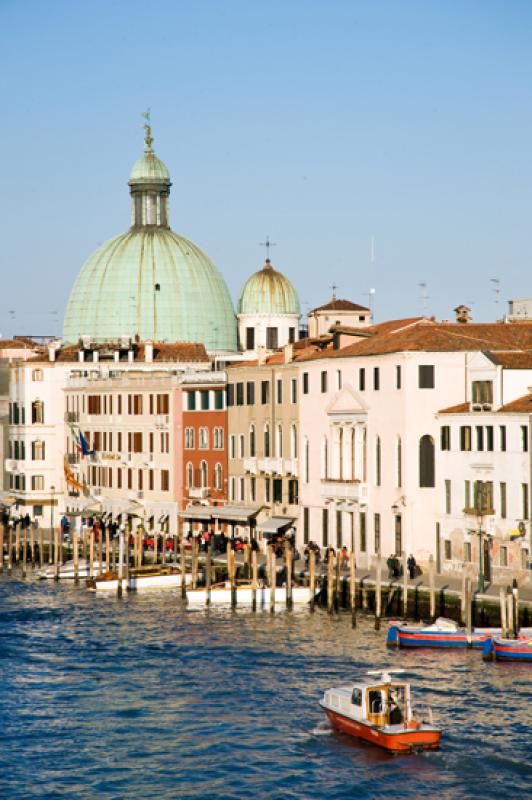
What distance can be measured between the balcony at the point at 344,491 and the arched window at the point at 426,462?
348 centimetres

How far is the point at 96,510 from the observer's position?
94.1 m

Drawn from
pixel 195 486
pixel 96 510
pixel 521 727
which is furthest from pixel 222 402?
pixel 521 727

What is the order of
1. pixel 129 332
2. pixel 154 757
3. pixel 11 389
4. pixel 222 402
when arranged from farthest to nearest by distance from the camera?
pixel 129 332
pixel 11 389
pixel 222 402
pixel 154 757

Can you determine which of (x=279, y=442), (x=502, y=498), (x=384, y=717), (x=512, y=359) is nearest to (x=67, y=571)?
(x=279, y=442)

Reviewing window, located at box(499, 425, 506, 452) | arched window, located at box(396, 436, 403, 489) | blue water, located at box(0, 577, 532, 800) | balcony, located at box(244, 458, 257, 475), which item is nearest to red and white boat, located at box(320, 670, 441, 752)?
blue water, located at box(0, 577, 532, 800)

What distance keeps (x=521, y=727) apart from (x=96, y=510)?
169 feet

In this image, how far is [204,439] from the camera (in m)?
85.2

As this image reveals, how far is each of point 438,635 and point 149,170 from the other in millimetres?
72712

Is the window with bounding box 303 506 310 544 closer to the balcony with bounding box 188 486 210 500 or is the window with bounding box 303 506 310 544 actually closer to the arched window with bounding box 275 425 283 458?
the arched window with bounding box 275 425 283 458

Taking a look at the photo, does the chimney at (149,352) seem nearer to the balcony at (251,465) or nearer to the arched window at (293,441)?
the balcony at (251,465)

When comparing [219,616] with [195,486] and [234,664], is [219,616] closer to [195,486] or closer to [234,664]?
[234,664]

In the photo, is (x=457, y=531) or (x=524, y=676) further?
(x=457, y=531)

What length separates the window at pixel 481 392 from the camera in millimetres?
63719

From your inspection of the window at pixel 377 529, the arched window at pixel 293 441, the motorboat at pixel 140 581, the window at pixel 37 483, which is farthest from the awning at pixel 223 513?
the window at pixel 37 483
